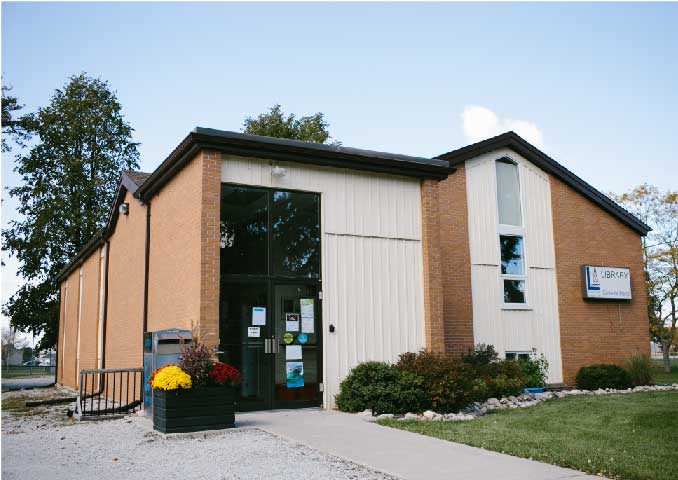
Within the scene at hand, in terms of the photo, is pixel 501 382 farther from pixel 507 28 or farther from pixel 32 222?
pixel 32 222

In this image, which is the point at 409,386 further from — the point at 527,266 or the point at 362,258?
the point at 527,266

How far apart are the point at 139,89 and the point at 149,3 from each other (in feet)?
6.67

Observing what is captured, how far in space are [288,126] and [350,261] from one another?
2616 centimetres

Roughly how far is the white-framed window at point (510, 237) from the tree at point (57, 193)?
22498 millimetres

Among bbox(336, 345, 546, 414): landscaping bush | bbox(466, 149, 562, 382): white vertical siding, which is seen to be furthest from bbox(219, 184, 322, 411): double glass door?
bbox(466, 149, 562, 382): white vertical siding

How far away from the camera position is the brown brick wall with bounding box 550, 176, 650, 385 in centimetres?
1834

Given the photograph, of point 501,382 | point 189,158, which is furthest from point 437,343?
point 189,158

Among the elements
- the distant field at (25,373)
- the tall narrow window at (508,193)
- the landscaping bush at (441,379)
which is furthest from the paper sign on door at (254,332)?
the distant field at (25,373)

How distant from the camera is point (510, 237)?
1802 cm

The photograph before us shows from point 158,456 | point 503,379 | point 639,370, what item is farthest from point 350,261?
point 639,370

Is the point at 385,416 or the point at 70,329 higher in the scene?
the point at 70,329

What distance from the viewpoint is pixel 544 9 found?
13.5 meters

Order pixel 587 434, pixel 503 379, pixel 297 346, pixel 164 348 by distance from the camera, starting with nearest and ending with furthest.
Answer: pixel 587 434
pixel 164 348
pixel 297 346
pixel 503 379

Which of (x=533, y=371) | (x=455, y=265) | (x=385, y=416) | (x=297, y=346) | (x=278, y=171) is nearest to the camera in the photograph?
(x=385, y=416)
